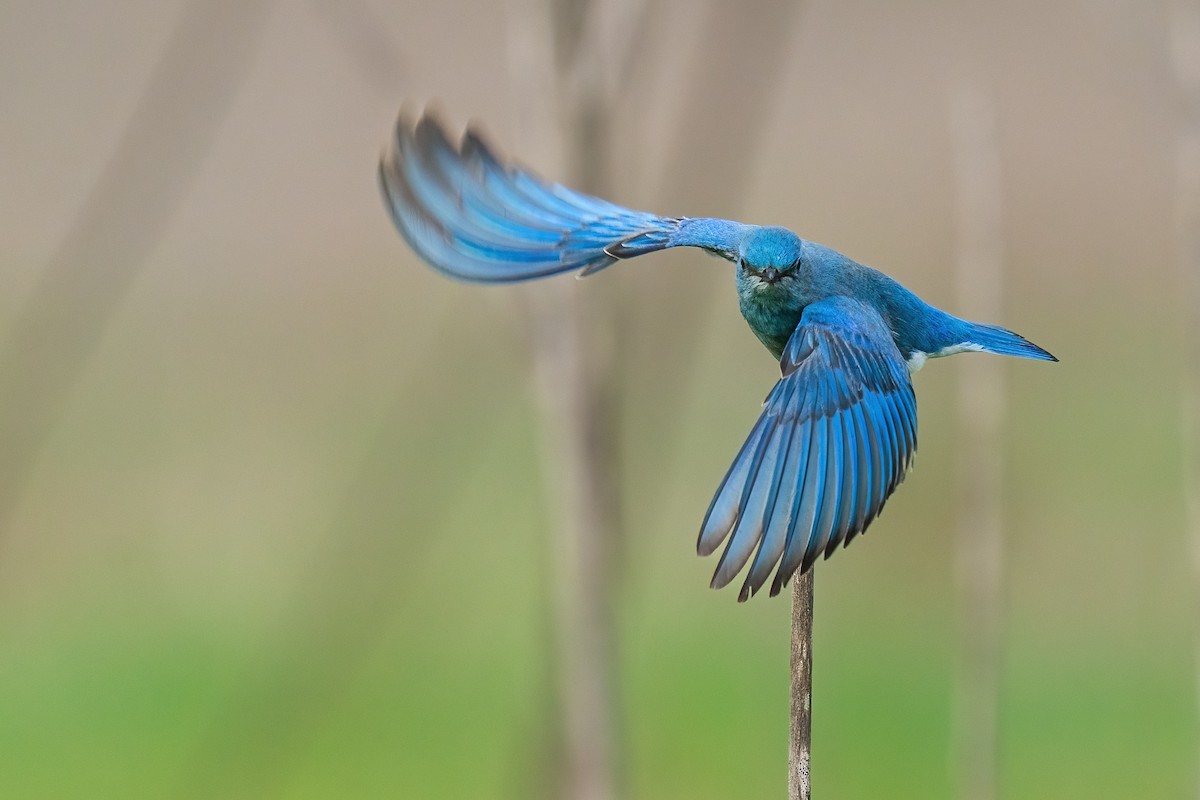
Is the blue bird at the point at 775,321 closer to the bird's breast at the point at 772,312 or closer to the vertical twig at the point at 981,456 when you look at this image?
the bird's breast at the point at 772,312

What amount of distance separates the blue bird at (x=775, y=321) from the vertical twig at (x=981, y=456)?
1.20 ft

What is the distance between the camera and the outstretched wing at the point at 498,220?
2.07 m

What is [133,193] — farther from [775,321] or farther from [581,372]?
[775,321]

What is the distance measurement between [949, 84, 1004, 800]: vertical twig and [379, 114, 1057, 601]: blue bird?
0.37 meters

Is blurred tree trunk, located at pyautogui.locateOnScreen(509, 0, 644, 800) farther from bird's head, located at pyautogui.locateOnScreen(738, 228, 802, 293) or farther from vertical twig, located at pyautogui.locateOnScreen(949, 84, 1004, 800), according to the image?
vertical twig, located at pyautogui.locateOnScreen(949, 84, 1004, 800)

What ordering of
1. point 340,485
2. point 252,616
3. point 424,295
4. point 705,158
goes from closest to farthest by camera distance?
point 705,158 → point 252,616 → point 340,485 → point 424,295

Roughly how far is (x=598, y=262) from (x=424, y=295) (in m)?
4.52

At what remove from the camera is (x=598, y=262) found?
Result: 2.17 metres

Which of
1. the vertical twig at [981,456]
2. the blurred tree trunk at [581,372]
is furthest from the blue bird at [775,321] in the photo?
the vertical twig at [981,456]

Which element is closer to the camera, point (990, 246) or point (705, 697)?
point (990, 246)

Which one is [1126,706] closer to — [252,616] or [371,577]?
[371,577]

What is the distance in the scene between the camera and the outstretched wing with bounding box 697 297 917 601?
157 cm

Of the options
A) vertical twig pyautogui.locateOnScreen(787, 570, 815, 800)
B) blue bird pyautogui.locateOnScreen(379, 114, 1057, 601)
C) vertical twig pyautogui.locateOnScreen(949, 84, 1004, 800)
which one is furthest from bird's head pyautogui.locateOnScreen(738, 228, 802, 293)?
vertical twig pyautogui.locateOnScreen(949, 84, 1004, 800)

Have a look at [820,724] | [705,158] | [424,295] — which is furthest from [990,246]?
[424,295]
